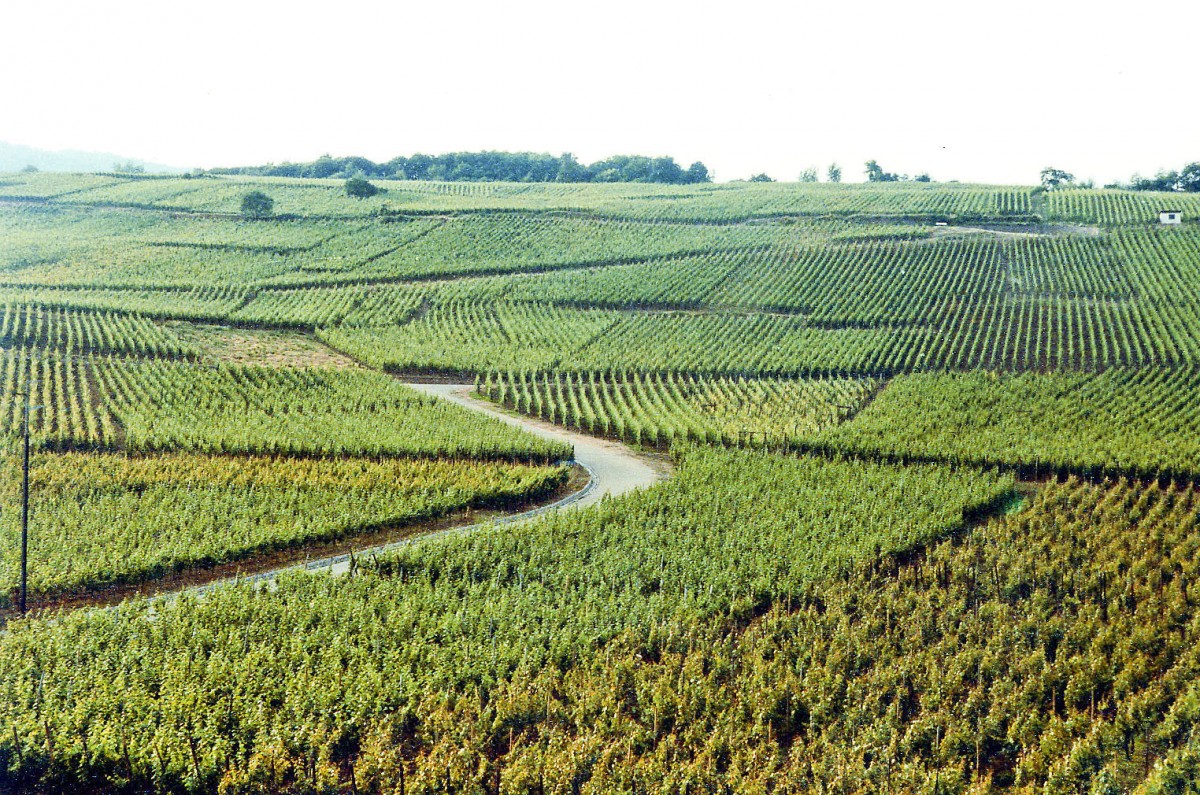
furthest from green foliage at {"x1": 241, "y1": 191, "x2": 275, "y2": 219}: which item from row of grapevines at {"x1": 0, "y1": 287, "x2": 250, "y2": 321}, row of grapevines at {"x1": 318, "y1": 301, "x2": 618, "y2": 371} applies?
row of grapevines at {"x1": 318, "y1": 301, "x2": 618, "y2": 371}

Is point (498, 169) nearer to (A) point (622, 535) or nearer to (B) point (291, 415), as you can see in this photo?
(B) point (291, 415)

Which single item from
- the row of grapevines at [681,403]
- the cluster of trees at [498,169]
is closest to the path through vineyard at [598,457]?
the row of grapevines at [681,403]

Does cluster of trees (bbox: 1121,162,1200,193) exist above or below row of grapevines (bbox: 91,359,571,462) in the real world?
above

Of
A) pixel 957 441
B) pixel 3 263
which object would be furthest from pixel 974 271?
pixel 3 263

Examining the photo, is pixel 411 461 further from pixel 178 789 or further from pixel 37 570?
pixel 178 789

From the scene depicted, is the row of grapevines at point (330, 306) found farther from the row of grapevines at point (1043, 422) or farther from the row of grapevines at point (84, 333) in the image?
the row of grapevines at point (1043, 422)

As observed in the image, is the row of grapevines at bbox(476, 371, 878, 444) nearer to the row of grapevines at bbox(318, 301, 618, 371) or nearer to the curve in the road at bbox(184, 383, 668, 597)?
the curve in the road at bbox(184, 383, 668, 597)
